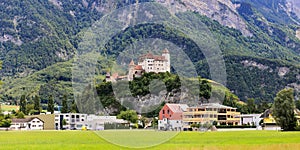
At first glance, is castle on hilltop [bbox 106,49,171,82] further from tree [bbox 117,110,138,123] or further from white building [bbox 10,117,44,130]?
white building [bbox 10,117,44,130]

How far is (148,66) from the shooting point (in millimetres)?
149875

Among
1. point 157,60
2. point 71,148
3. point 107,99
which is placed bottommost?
point 71,148

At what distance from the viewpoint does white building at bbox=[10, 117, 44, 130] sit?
12062 centimetres

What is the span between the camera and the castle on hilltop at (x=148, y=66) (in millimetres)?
144225

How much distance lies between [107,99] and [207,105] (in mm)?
31646

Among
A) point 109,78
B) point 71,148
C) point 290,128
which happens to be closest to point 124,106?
point 109,78

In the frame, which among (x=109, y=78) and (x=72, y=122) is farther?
(x=109, y=78)

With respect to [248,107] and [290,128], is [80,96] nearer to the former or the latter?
[248,107]

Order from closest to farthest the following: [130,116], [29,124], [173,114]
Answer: [173,114]
[130,116]
[29,124]

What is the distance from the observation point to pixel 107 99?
131 m

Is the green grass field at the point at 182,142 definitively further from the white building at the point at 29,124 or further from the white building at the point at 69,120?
the white building at the point at 29,124

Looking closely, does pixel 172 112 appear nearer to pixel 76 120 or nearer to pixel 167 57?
pixel 76 120

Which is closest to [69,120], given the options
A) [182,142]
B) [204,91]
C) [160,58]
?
[204,91]

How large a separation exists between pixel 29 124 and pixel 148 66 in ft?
126
